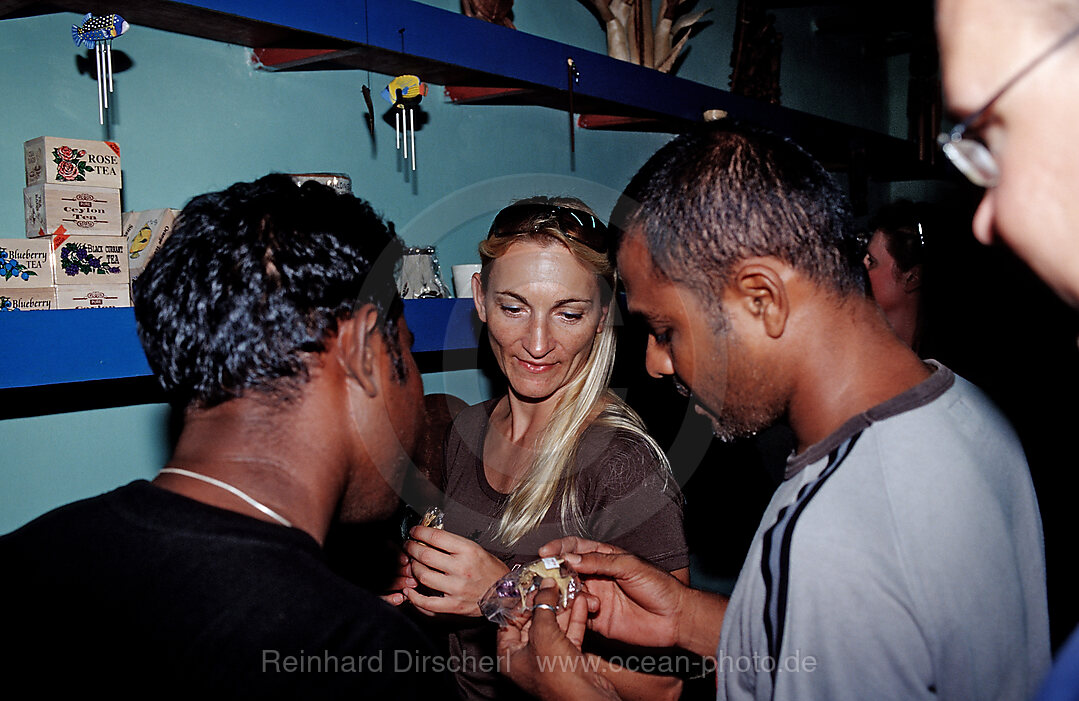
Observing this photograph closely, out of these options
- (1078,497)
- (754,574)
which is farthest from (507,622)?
(1078,497)

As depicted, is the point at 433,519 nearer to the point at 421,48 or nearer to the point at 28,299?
the point at 28,299

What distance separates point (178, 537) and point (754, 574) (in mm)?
677

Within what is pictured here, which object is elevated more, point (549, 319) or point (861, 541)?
point (549, 319)

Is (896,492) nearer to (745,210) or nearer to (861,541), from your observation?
(861,541)

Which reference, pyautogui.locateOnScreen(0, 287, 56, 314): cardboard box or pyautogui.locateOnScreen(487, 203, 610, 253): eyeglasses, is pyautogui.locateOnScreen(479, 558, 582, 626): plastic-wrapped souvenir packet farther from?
pyautogui.locateOnScreen(0, 287, 56, 314): cardboard box

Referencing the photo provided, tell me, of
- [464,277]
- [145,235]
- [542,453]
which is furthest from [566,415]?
[145,235]

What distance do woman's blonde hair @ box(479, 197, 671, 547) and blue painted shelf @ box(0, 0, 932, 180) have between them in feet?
1.31

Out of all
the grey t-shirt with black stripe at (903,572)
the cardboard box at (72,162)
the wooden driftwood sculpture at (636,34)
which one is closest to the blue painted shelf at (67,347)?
the cardboard box at (72,162)

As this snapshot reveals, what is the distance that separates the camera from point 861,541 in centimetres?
84

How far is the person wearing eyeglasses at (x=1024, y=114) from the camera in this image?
53 cm

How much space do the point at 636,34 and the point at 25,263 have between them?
81.6 inches

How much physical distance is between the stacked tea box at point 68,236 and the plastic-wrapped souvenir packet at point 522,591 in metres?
0.86

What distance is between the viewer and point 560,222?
5.85 feet

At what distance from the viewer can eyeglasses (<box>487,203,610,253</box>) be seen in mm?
1780
